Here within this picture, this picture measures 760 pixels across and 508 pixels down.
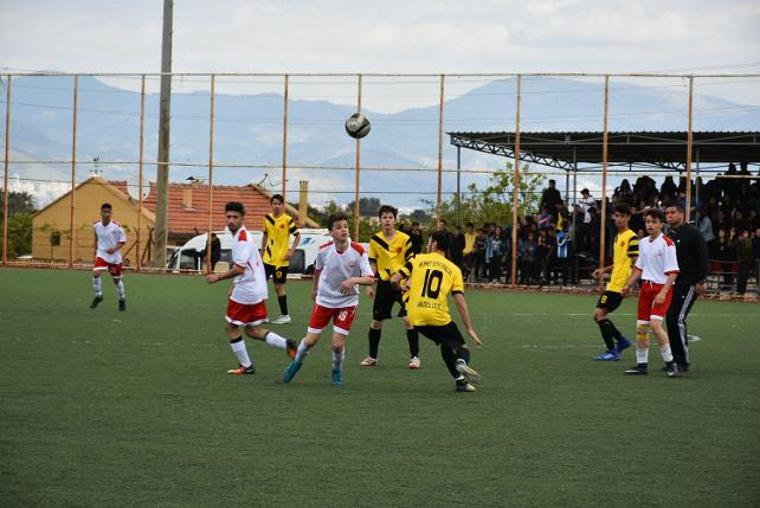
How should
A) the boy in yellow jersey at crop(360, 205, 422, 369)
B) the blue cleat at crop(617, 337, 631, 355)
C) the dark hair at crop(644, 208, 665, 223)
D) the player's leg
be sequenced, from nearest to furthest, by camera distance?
1. the dark hair at crop(644, 208, 665, 223)
2. the boy in yellow jersey at crop(360, 205, 422, 369)
3. the blue cleat at crop(617, 337, 631, 355)
4. the player's leg

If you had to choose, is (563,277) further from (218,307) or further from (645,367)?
(645,367)

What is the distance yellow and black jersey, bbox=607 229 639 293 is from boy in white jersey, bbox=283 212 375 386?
157 inches

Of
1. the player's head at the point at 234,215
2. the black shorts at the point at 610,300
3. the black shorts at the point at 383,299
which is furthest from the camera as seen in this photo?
the black shorts at the point at 610,300

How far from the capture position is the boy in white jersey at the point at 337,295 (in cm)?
1274

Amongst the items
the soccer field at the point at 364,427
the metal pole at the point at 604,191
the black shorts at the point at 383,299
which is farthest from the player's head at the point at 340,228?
the metal pole at the point at 604,191

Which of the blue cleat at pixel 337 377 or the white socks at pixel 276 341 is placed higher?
the white socks at pixel 276 341

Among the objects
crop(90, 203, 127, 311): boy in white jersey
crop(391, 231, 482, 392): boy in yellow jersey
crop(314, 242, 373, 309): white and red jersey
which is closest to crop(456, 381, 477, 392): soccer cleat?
crop(391, 231, 482, 392): boy in yellow jersey

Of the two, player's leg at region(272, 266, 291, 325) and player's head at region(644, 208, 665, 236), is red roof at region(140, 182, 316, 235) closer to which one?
player's leg at region(272, 266, 291, 325)

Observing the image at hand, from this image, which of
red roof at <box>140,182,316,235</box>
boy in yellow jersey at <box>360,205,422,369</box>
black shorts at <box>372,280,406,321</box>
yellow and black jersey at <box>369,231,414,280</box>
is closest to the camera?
boy in yellow jersey at <box>360,205,422,369</box>

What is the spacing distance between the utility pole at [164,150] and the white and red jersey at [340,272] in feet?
89.7

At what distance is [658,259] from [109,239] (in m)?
11.7

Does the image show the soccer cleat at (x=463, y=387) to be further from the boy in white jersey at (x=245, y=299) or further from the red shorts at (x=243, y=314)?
the red shorts at (x=243, y=314)

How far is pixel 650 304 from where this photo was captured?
14164 mm

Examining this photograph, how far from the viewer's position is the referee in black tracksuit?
14.4 metres
